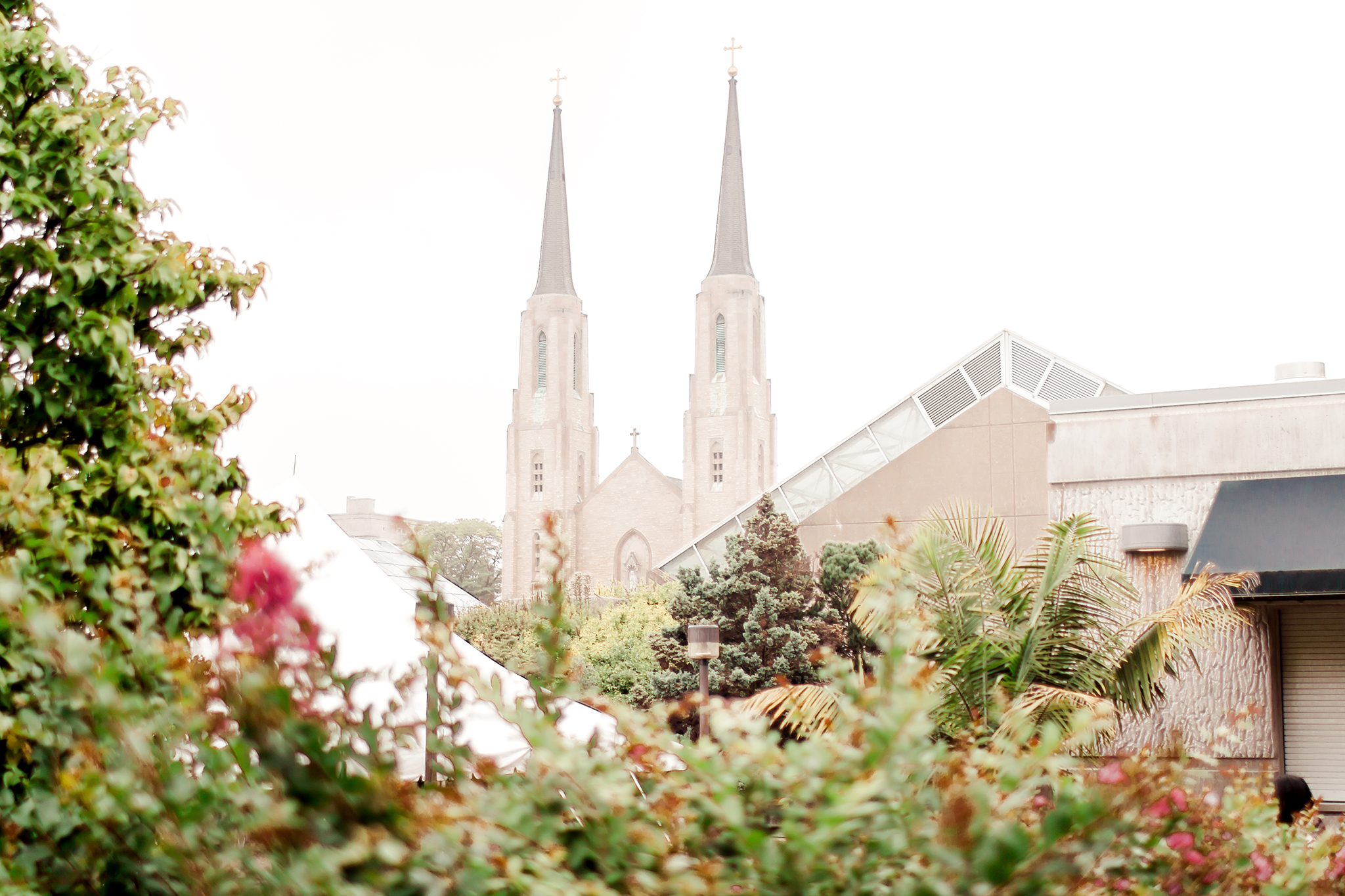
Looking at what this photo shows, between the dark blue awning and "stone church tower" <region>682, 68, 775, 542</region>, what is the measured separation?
56678 mm

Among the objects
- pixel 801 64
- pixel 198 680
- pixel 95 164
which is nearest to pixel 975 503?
Result: pixel 95 164

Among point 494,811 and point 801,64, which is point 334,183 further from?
point 494,811

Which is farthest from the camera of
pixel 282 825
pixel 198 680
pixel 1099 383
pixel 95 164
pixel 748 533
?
pixel 1099 383

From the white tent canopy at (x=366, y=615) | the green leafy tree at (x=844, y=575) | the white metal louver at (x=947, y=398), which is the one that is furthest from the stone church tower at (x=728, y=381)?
the white tent canopy at (x=366, y=615)

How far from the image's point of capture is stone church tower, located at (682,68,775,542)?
226ft

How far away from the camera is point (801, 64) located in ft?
144

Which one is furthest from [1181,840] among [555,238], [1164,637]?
[555,238]

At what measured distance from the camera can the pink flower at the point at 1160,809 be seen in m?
2.58

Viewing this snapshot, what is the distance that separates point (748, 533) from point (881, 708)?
19.0 metres

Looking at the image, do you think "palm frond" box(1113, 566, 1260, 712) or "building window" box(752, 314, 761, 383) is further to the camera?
"building window" box(752, 314, 761, 383)

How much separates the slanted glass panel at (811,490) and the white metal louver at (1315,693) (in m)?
14.1

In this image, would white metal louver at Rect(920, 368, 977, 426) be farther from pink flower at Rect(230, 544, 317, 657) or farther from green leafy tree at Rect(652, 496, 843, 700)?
pink flower at Rect(230, 544, 317, 657)

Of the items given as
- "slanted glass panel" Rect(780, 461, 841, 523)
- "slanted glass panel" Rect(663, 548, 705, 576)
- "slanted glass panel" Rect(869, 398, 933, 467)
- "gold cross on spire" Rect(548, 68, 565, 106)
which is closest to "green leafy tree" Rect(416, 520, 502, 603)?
"gold cross on spire" Rect(548, 68, 565, 106)

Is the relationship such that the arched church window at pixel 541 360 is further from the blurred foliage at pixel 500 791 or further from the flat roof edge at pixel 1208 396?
the blurred foliage at pixel 500 791
